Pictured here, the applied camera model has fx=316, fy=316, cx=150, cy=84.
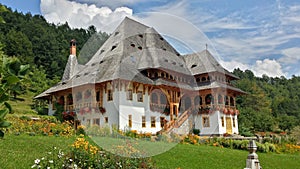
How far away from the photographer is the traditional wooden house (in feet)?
73.8

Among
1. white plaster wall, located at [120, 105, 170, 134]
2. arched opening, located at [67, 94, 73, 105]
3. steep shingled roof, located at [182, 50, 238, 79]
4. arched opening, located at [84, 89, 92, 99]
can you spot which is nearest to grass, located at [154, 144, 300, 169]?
white plaster wall, located at [120, 105, 170, 134]

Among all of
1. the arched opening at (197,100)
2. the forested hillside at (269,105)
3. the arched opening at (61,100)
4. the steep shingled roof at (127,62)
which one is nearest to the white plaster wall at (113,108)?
the steep shingled roof at (127,62)

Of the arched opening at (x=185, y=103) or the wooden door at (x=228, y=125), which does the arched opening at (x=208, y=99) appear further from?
the wooden door at (x=228, y=125)

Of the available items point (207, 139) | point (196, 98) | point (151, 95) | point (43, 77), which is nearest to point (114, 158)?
point (207, 139)

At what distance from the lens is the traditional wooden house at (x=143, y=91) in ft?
73.8

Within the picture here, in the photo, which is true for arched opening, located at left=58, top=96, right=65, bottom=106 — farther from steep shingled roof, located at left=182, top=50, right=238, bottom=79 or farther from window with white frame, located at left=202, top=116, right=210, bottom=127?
window with white frame, located at left=202, top=116, right=210, bottom=127

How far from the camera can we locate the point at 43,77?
4919 cm

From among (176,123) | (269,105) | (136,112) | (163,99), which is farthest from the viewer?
(269,105)

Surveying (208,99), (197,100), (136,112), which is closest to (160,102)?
(136,112)

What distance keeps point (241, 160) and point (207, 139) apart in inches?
240

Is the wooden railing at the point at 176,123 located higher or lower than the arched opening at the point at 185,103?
lower

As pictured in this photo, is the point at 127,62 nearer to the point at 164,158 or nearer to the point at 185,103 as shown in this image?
the point at 185,103

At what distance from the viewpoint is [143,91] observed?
24.3 meters

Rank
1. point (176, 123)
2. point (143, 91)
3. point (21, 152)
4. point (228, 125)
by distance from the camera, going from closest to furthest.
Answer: point (21, 152) → point (176, 123) → point (143, 91) → point (228, 125)
